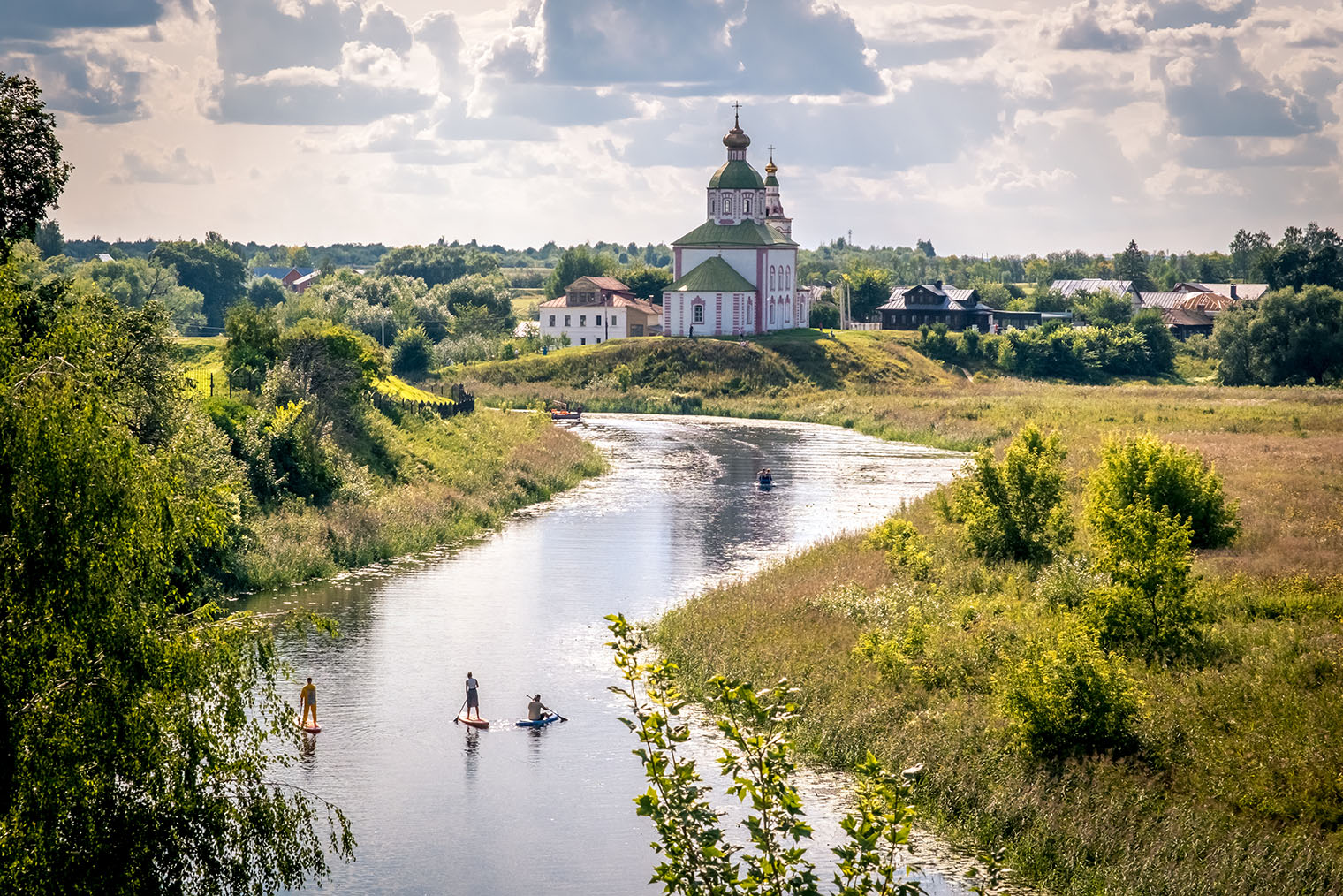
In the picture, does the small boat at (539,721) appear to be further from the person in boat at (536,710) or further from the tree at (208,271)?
the tree at (208,271)

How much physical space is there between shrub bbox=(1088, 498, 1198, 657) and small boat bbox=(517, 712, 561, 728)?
10789mm

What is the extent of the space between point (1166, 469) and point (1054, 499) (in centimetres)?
322

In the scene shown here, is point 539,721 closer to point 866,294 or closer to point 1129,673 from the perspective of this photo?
point 1129,673

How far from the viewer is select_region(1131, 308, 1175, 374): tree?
4892 inches

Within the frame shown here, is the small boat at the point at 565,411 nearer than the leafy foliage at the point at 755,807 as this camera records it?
No

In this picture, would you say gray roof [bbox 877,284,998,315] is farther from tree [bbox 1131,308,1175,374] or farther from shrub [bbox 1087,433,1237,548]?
shrub [bbox 1087,433,1237,548]

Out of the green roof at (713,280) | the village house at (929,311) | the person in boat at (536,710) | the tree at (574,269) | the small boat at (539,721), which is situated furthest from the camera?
the tree at (574,269)

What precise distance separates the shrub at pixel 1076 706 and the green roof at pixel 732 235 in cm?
9637

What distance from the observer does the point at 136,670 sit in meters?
15.7

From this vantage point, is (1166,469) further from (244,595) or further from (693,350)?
(693,350)

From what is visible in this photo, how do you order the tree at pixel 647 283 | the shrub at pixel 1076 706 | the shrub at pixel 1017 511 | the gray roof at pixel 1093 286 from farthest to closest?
1. the gray roof at pixel 1093 286
2. the tree at pixel 647 283
3. the shrub at pixel 1017 511
4. the shrub at pixel 1076 706

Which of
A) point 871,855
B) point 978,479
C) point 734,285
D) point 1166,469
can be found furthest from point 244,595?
point 734,285

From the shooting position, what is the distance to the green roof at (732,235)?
119 m

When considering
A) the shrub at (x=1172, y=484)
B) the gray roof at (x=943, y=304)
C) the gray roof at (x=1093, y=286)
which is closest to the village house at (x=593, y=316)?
the gray roof at (x=943, y=304)
